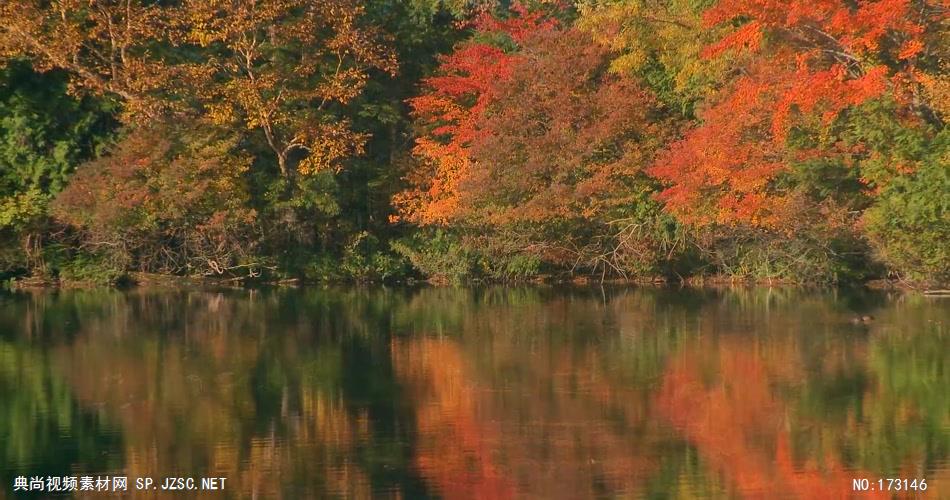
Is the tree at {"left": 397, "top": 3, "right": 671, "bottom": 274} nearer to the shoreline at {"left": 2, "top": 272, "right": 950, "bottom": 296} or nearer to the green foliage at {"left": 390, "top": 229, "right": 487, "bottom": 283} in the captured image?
the green foliage at {"left": 390, "top": 229, "right": 487, "bottom": 283}

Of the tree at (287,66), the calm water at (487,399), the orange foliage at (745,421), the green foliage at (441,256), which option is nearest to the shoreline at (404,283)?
the green foliage at (441,256)

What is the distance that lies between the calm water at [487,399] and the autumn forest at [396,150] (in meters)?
3.64

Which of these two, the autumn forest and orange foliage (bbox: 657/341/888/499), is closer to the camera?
orange foliage (bbox: 657/341/888/499)

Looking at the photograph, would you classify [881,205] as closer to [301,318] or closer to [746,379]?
[746,379]

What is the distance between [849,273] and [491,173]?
8249mm

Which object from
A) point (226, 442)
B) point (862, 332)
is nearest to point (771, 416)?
point (226, 442)

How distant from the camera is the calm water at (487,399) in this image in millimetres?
10250

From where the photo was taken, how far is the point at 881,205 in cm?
1880

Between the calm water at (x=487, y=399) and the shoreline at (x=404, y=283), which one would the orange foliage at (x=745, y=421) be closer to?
the calm water at (x=487, y=399)

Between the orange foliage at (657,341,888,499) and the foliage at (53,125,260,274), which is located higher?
the foliage at (53,125,260,274)

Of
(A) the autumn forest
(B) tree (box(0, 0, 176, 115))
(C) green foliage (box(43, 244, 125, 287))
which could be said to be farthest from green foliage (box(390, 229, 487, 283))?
(B) tree (box(0, 0, 176, 115))

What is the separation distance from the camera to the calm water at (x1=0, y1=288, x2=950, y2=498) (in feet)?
33.6

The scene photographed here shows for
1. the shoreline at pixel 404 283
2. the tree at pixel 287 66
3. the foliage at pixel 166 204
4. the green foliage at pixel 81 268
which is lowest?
the shoreline at pixel 404 283

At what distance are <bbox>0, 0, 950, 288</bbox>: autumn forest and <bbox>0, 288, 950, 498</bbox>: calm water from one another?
3644mm
